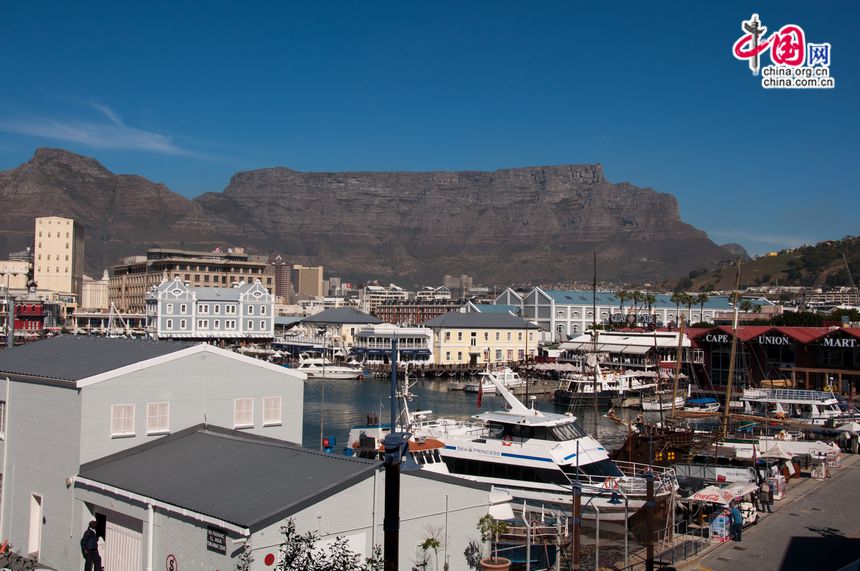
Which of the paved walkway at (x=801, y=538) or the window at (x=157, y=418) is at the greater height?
the window at (x=157, y=418)

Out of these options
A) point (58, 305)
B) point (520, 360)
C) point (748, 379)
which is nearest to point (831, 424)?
point (748, 379)

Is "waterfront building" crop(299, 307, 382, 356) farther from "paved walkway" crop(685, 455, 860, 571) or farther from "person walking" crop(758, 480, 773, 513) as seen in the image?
"person walking" crop(758, 480, 773, 513)

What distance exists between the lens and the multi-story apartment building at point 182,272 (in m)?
167

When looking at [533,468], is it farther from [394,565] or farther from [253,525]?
[394,565]

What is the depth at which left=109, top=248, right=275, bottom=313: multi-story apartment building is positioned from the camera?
167 m

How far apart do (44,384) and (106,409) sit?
6.05 feet

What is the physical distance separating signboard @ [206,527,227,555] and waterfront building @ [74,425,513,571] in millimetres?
16

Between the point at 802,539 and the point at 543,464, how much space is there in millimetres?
7919

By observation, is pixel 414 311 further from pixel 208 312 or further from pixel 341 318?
pixel 208 312

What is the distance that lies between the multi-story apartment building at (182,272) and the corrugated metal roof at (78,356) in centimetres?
14305

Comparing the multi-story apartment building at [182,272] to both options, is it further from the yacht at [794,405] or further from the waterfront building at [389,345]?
the yacht at [794,405]

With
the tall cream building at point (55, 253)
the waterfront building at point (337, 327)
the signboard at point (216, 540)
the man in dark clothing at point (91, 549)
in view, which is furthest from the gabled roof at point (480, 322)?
the tall cream building at point (55, 253)

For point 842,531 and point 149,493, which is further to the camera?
point 842,531

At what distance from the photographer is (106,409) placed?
17859mm
